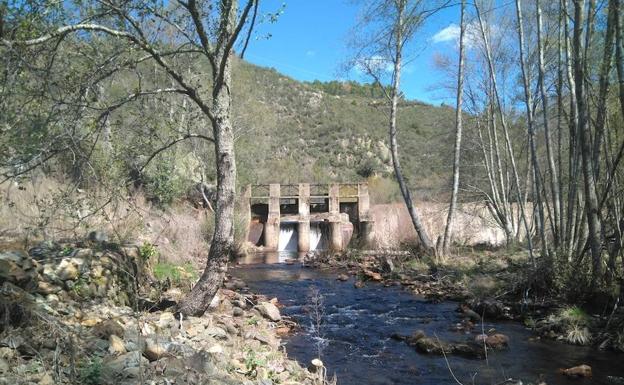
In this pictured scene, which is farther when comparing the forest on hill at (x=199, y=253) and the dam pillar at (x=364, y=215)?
the dam pillar at (x=364, y=215)

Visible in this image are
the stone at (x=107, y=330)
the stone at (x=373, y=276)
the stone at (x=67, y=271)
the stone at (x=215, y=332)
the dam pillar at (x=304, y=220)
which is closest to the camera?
the stone at (x=107, y=330)

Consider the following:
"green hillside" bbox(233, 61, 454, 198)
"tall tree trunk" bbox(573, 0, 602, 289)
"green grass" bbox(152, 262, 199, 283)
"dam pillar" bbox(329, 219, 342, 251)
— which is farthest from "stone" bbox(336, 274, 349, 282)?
"green hillside" bbox(233, 61, 454, 198)

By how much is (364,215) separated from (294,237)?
3.78 metres

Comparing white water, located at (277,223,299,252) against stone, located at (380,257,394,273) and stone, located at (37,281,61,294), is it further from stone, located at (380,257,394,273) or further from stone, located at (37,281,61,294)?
stone, located at (37,281,61,294)

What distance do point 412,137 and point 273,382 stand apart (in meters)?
52.6

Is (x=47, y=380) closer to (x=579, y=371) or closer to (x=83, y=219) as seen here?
(x=83, y=219)

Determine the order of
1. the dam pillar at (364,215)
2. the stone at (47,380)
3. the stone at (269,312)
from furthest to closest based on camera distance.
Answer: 1. the dam pillar at (364,215)
2. the stone at (269,312)
3. the stone at (47,380)

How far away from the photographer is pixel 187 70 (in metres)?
8.15

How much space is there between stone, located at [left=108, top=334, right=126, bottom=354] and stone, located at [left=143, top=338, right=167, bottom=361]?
7.8 inches

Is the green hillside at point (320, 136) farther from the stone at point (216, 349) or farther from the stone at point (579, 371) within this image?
the stone at point (216, 349)

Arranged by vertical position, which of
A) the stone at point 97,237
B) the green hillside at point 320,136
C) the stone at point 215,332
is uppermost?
the green hillside at point 320,136

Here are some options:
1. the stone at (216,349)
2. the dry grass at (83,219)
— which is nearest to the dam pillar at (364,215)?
the dry grass at (83,219)

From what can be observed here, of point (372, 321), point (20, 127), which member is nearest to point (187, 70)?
point (20, 127)

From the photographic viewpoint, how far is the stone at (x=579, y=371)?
671 centimetres
